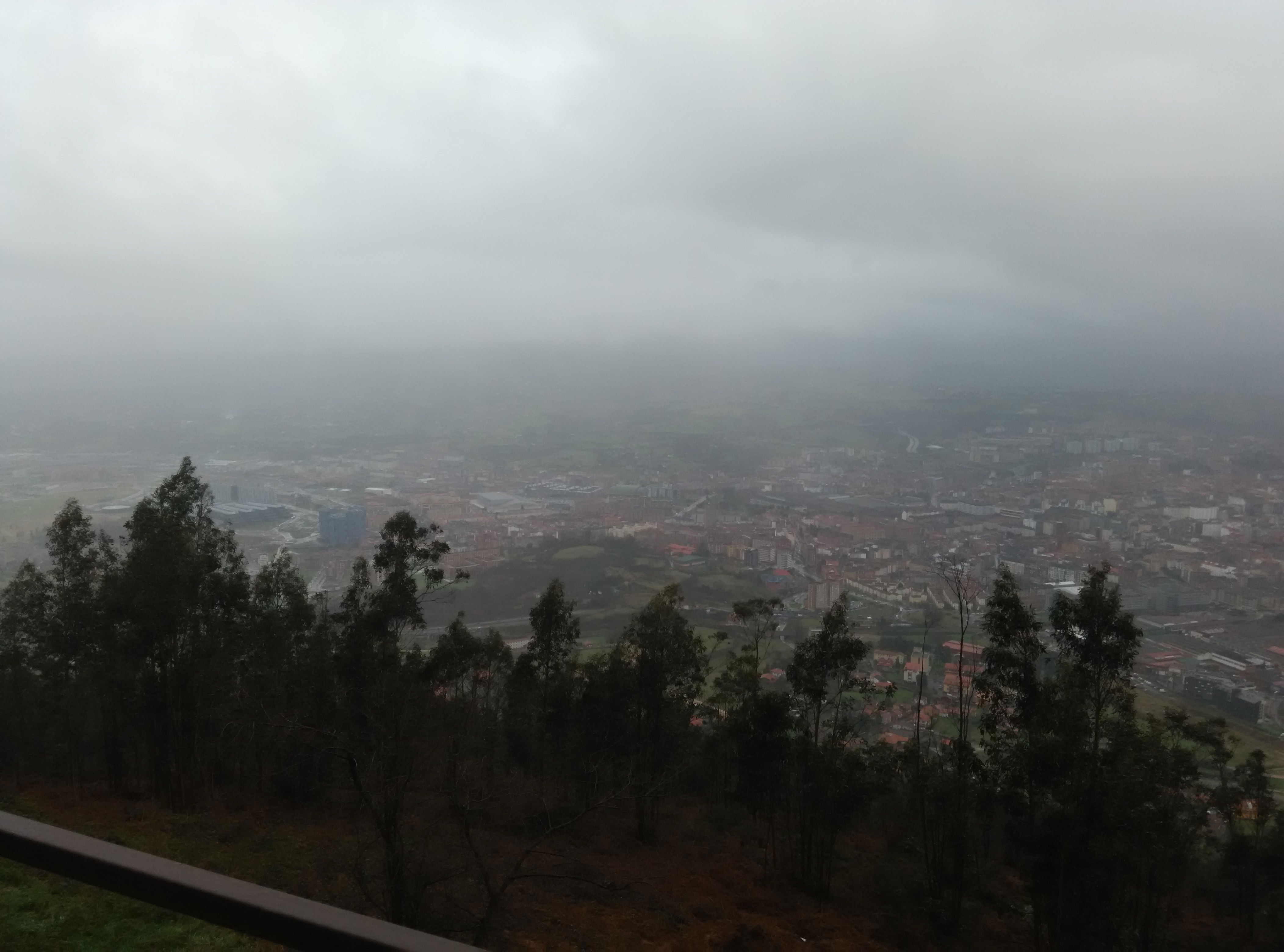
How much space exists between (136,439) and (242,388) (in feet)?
46.1

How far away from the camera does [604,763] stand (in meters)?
11.3

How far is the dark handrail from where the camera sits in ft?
6.13

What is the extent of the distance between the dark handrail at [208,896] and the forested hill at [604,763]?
5.18 metres

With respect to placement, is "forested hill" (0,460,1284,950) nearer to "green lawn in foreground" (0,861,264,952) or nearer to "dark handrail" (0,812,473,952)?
"green lawn in foreground" (0,861,264,952)

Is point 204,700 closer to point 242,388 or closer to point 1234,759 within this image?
point 1234,759

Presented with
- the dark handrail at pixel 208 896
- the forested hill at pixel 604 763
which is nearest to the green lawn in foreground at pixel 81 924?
the dark handrail at pixel 208 896

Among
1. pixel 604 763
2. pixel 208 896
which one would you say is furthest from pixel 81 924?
pixel 604 763

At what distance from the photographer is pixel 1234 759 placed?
46.8ft

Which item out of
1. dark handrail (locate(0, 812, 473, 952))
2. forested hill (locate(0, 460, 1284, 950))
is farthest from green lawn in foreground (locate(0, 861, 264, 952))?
forested hill (locate(0, 460, 1284, 950))

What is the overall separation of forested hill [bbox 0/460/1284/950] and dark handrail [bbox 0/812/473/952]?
17.0ft

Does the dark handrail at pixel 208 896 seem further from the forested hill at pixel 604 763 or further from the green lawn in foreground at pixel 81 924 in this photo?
the forested hill at pixel 604 763

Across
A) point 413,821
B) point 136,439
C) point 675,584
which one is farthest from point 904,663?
point 136,439

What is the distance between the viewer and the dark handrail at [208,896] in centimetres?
187

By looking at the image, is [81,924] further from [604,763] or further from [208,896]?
[604,763]
